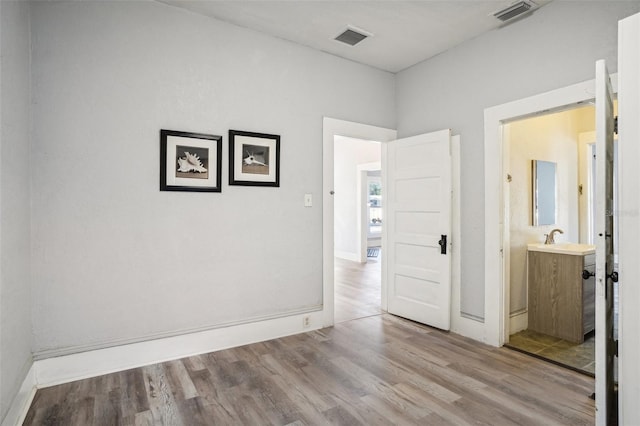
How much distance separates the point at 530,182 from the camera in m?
3.71

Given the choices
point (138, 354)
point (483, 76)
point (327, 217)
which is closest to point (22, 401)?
point (138, 354)

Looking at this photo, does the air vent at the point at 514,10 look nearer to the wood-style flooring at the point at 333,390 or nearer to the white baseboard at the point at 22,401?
the wood-style flooring at the point at 333,390

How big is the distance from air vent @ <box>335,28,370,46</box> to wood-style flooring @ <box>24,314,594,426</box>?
2.86 meters

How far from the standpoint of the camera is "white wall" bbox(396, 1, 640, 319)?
102 inches

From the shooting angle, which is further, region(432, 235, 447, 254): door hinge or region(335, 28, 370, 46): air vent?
region(432, 235, 447, 254): door hinge

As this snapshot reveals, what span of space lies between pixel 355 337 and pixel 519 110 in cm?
249

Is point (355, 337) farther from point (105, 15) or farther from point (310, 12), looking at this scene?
point (105, 15)

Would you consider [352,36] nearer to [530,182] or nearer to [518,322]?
[530,182]

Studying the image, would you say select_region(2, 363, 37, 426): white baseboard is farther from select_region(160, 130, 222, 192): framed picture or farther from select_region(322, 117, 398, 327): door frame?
select_region(322, 117, 398, 327): door frame

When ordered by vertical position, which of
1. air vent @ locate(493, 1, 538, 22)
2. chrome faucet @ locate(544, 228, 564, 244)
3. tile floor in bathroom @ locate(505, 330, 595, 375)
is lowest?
tile floor in bathroom @ locate(505, 330, 595, 375)

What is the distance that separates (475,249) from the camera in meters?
3.37

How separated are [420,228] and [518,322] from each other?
1.35 m

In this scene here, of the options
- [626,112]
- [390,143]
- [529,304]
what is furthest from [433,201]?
[626,112]

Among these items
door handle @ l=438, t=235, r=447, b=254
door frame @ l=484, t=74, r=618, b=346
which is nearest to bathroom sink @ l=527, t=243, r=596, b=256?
door frame @ l=484, t=74, r=618, b=346
